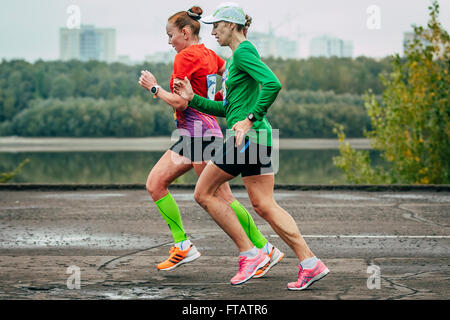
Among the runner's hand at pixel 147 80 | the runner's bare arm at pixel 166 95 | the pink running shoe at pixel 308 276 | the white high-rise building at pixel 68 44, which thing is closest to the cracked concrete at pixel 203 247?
the pink running shoe at pixel 308 276

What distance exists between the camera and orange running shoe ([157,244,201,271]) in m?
6.07

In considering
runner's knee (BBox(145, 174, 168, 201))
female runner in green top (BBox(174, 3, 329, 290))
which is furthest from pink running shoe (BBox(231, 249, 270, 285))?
runner's knee (BBox(145, 174, 168, 201))

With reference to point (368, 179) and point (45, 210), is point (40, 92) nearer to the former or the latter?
point (368, 179)

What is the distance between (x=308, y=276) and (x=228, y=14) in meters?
1.94

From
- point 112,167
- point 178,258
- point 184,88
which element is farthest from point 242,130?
point 112,167

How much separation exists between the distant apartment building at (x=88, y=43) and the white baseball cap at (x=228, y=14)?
145m

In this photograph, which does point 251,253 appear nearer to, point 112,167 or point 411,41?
point 411,41

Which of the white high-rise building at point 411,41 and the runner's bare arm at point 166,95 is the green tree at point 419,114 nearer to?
the white high-rise building at point 411,41

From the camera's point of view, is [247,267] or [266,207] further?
[247,267]

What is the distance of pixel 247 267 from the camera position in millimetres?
5520

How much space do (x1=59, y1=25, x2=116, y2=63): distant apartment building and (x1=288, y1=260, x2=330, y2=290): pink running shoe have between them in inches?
5737

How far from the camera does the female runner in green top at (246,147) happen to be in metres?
5.18
